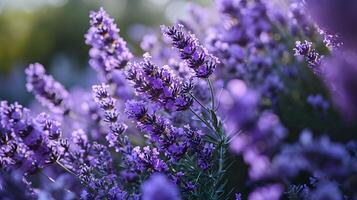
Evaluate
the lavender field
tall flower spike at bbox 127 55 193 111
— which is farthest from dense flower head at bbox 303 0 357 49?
tall flower spike at bbox 127 55 193 111

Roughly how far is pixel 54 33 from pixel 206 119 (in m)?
15.5

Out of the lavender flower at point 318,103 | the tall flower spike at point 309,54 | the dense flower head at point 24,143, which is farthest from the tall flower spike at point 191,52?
the lavender flower at point 318,103

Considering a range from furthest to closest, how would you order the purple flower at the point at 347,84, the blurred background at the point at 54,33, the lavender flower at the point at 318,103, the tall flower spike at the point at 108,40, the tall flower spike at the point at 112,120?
the blurred background at the point at 54,33 → the lavender flower at the point at 318,103 → the tall flower spike at the point at 108,40 → the tall flower spike at the point at 112,120 → the purple flower at the point at 347,84

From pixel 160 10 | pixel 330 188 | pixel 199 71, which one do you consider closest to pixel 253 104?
pixel 330 188

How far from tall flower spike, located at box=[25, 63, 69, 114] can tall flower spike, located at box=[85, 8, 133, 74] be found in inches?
22.7

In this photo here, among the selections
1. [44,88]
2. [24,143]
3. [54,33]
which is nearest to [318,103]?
[44,88]

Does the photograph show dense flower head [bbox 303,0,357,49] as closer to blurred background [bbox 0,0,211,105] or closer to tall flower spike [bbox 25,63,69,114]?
tall flower spike [bbox 25,63,69,114]

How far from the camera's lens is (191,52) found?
2477mm

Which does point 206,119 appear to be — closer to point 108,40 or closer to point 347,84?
point 108,40

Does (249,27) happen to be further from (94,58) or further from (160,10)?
(160,10)

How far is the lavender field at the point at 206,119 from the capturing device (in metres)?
1.53

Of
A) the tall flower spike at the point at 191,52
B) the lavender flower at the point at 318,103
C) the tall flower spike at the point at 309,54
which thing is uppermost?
the lavender flower at the point at 318,103

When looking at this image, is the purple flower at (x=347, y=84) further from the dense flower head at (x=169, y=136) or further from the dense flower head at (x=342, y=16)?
the dense flower head at (x=169, y=136)

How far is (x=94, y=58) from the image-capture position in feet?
12.2
